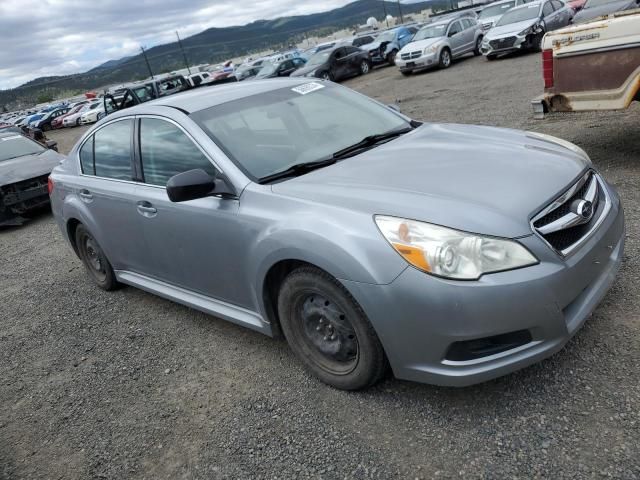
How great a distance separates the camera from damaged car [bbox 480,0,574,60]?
16.1 m

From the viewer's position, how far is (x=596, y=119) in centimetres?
759

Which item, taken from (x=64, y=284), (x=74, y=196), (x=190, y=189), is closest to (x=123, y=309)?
(x=74, y=196)

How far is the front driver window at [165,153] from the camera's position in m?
3.35

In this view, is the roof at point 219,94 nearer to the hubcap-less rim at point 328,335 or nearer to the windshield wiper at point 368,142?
the windshield wiper at point 368,142

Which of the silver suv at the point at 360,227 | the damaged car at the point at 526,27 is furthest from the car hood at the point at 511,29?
the silver suv at the point at 360,227

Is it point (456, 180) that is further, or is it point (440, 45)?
point (440, 45)

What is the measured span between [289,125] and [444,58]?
16730mm

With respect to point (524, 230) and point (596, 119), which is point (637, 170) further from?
point (524, 230)

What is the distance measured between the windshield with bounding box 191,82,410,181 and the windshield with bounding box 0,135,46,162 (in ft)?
27.9

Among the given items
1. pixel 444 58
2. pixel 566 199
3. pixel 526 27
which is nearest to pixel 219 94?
pixel 566 199

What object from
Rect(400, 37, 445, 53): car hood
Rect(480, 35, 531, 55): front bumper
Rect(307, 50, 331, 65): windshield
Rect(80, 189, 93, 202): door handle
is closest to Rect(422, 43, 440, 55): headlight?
Rect(400, 37, 445, 53): car hood

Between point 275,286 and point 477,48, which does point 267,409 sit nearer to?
point 275,286

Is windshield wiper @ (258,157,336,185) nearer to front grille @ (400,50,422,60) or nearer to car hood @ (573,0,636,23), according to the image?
car hood @ (573,0,636,23)

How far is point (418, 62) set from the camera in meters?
18.4
